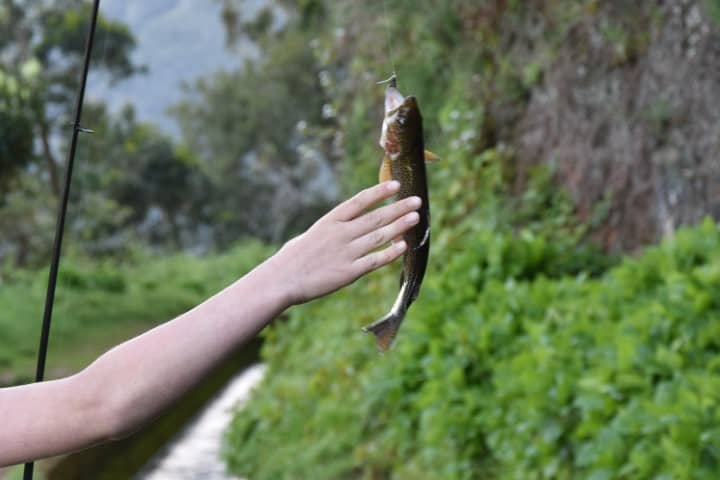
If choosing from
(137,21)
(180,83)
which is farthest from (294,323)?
(180,83)

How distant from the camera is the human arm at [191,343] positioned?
1.00 meters

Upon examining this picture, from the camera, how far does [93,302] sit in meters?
10.6

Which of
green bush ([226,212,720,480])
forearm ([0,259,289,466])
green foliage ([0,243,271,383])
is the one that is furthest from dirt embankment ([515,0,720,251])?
forearm ([0,259,289,466])

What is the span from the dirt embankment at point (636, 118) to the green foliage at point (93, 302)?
3046 millimetres

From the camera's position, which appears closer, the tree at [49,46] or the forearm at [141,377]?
the forearm at [141,377]

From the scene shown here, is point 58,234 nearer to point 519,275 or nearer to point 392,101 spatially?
point 392,101

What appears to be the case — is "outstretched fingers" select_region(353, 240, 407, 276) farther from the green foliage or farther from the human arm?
the green foliage

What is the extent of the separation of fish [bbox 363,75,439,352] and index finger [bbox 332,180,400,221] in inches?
0.6

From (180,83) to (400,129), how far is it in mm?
22965

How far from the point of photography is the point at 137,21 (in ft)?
61.3

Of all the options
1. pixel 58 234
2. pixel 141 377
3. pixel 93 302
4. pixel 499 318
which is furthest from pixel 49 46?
pixel 141 377

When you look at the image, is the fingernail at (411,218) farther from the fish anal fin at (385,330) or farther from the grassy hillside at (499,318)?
the grassy hillside at (499,318)

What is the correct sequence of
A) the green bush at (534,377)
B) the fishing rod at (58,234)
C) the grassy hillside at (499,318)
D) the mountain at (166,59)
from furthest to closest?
1. the mountain at (166,59)
2. the grassy hillside at (499,318)
3. the green bush at (534,377)
4. the fishing rod at (58,234)

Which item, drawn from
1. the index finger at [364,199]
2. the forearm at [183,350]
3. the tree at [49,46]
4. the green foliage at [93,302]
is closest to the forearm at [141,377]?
the forearm at [183,350]
